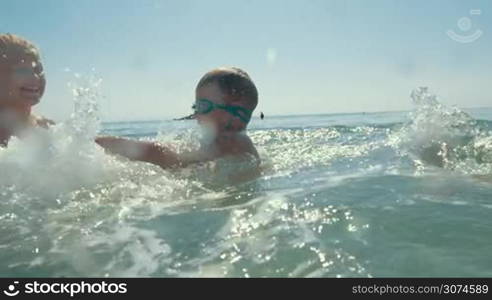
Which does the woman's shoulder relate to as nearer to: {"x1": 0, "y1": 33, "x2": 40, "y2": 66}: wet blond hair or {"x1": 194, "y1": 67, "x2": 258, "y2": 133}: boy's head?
{"x1": 0, "y1": 33, "x2": 40, "y2": 66}: wet blond hair

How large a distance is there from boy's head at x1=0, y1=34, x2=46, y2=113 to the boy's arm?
1.36 metres

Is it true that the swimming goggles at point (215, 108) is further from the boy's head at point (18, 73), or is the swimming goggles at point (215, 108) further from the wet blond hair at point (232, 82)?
the boy's head at point (18, 73)

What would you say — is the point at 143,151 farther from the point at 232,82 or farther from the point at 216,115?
the point at 232,82

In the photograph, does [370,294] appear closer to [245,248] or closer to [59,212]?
[245,248]

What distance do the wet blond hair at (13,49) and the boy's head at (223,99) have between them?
220cm

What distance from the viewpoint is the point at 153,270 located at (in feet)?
8.98

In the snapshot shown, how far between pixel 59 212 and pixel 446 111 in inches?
319

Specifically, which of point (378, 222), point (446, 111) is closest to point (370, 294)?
point (378, 222)

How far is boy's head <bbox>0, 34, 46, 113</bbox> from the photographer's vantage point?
5.98m

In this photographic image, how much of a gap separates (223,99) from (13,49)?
2.66 m

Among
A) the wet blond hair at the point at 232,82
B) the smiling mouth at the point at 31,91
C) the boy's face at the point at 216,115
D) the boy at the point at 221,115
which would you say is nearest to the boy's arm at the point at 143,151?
the boy at the point at 221,115

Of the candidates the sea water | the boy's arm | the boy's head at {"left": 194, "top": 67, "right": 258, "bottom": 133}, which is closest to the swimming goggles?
the boy's head at {"left": 194, "top": 67, "right": 258, "bottom": 133}

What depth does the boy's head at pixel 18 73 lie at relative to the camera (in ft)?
19.6

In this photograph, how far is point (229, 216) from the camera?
3713 millimetres
